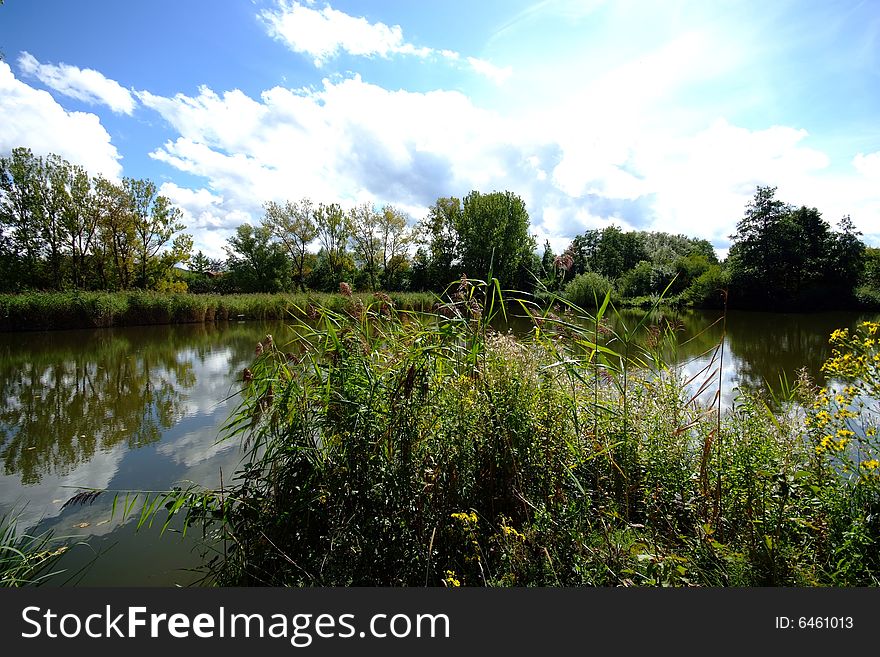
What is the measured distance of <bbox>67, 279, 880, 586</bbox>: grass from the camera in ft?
6.87

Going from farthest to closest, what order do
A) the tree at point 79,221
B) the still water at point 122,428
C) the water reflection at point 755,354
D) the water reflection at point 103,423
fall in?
1. the tree at point 79,221
2. the water reflection at point 755,354
3. the water reflection at point 103,423
4. the still water at point 122,428

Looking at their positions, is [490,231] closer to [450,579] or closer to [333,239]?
[333,239]

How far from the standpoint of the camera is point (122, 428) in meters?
6.68

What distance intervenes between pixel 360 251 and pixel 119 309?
26.8 metres

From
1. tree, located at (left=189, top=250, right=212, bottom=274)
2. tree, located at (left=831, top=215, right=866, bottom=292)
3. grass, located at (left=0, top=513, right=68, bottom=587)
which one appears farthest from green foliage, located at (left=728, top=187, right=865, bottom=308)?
tree, located at (left=189, top=250, right=212, bottom=274)

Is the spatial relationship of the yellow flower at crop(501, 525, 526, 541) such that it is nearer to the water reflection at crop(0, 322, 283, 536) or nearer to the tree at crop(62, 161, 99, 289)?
the water reflection at crop(0, 322, 283, 536)

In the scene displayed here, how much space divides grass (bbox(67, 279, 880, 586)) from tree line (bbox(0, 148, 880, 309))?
35.2ft

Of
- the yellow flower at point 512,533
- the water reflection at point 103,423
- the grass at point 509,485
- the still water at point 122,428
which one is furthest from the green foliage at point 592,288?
the water reflection at point 103,423

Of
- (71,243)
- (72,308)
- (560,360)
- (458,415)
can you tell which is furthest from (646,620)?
(71,243)

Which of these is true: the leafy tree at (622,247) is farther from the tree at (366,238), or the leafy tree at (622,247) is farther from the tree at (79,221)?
the tree at (79,221)

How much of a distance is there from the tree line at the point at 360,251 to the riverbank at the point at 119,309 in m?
5.79

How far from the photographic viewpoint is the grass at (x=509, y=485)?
2094mm

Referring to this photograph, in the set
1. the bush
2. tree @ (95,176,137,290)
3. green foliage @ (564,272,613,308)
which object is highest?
tree @ (95,176,137,290)

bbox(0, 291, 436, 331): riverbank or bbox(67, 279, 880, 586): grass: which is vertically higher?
bbox(0, 291, 436, 331): riverbank
